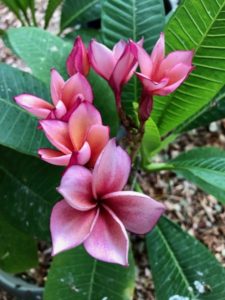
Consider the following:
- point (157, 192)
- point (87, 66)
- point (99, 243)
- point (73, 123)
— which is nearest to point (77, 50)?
point (87, 66)

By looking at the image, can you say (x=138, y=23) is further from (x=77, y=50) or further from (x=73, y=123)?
(x=73, y=123)

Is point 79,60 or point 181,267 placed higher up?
point 79,60

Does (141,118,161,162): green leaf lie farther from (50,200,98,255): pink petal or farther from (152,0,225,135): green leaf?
(50,200,98,255): pink petal

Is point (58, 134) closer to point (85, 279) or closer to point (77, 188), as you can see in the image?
point (77, 188)

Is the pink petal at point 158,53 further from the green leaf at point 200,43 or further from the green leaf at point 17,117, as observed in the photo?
the green leaf at point 17,117

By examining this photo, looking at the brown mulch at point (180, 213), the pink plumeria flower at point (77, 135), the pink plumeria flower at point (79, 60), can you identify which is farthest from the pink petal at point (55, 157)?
the brown mulch at point (180, 213)

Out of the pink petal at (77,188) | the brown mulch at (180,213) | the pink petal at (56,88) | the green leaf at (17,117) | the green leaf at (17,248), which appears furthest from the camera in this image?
the brown mulch at (180,213)

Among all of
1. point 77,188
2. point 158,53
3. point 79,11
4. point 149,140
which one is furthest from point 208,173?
point 79,11
